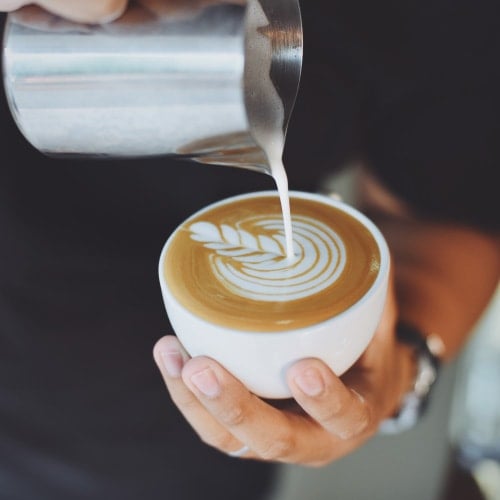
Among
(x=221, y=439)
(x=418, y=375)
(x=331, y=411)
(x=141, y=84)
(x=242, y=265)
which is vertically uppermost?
(x=141, y=84)

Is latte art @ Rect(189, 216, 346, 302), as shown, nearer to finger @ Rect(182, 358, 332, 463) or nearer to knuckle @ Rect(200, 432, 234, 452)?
finger @ Rect(182, 358, 332, 463)

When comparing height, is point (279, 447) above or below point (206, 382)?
below

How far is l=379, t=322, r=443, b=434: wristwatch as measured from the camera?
3.45ft

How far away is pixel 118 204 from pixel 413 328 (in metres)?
0.54

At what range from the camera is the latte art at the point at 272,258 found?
68cm

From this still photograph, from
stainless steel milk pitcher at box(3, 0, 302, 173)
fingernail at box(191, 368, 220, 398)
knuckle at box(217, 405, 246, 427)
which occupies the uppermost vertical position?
stainless steel milk pitcher at box(3, 0, 302, 173)

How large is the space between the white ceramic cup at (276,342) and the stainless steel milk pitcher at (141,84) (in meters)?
0.17

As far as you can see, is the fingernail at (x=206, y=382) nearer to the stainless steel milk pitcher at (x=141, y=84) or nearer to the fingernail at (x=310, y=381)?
the fingernail at (x=310, y=381)

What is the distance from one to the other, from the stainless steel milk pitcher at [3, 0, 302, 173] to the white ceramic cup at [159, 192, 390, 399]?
0.55 feet

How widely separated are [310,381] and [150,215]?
1.61ft

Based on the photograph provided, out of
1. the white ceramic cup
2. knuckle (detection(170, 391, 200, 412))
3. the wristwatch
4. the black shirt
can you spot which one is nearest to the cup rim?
the white ceramic cup

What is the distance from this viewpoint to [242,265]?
71 cm

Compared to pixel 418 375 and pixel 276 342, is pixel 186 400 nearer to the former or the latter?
pixel 276 342

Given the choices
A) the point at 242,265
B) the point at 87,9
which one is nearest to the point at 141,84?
the point at 87,9
